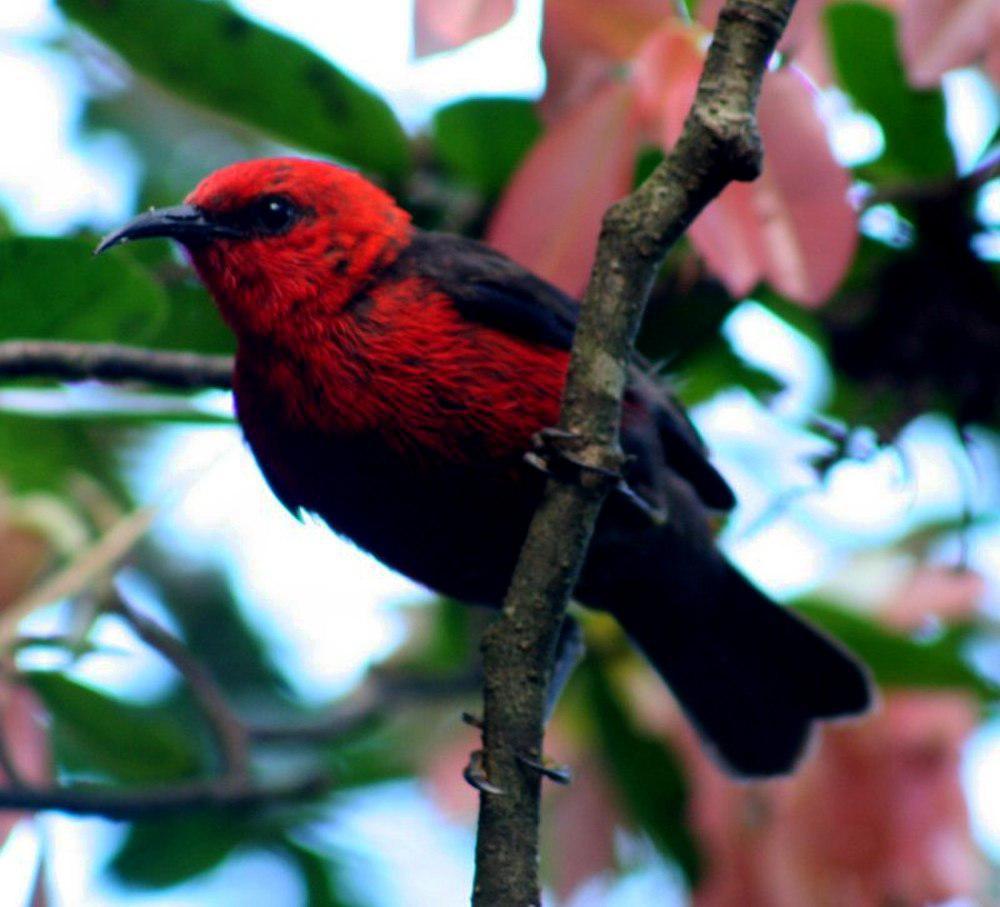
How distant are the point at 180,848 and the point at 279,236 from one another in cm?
159

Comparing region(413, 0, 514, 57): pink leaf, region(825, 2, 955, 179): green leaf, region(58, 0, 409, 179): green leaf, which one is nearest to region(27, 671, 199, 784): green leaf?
region(58, 0, 409, 179): green leaf

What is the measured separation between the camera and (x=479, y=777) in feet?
8.27

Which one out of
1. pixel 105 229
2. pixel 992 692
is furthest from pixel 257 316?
pixel 992 692

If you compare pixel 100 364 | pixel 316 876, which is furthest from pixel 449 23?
pixel 316 876

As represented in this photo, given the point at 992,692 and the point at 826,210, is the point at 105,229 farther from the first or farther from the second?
the point at 992,692

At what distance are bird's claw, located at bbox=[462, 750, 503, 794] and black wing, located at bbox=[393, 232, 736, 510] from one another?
0.83 meters

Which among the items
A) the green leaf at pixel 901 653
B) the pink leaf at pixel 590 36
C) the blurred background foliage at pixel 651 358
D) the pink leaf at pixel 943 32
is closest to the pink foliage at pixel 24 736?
the blurred background foliage at pixel 651 358

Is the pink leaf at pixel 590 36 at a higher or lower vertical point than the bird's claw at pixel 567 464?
Answer: higher

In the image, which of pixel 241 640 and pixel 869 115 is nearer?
pixel 869 115

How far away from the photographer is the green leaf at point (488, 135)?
361 cm

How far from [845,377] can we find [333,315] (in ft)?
4.39

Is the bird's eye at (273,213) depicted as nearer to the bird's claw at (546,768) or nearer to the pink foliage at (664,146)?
the pink foliage at (664,146)

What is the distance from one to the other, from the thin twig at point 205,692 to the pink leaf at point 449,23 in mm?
1461

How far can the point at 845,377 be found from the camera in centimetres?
385
